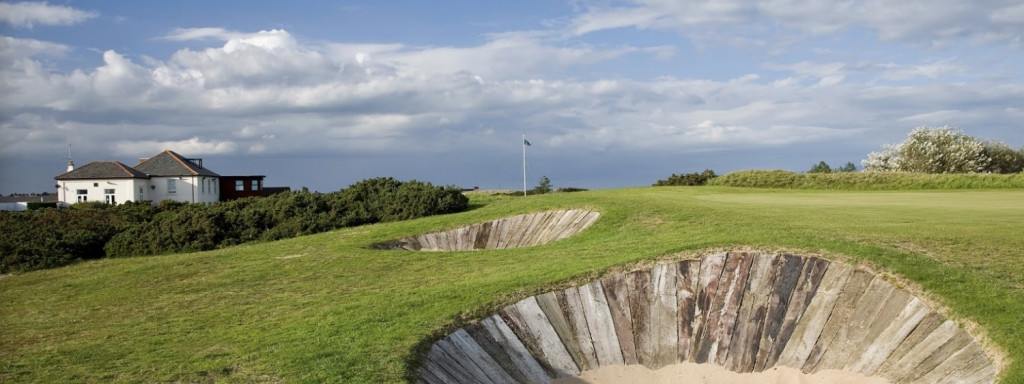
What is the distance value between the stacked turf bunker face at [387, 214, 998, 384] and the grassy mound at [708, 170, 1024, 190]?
1214 inches

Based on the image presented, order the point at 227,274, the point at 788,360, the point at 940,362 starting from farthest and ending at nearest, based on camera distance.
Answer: the point at 227,274 < the point at 788,360 < the point at 940,362

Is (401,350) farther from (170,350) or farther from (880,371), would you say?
(880,371)

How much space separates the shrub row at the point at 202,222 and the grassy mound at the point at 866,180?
70.2 ft

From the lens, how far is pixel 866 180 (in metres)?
41.0

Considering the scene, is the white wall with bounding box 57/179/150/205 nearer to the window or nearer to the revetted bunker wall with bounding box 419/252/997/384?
the window

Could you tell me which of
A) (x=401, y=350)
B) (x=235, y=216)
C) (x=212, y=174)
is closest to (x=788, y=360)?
(x=401, y=350)

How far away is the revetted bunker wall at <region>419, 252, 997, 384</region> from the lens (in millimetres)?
10945

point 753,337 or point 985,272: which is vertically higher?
point 985,272

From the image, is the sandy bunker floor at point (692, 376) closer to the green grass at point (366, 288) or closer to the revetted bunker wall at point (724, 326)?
the revetted bunker wall at point (724, 326)

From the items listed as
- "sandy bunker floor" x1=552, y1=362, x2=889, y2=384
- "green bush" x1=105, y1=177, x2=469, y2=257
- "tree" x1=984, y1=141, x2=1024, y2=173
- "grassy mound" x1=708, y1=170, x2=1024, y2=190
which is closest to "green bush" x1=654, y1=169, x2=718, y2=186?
"grassy mound" x1=708, y1=170, x2=1024, y2=190

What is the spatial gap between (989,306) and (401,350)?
824 cm

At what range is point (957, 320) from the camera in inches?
422

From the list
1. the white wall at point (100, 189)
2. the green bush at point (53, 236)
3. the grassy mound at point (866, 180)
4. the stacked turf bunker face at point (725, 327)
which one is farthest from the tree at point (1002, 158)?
the white wall at point (100, 189)

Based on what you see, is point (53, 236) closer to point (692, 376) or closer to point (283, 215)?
point (283, 215)
